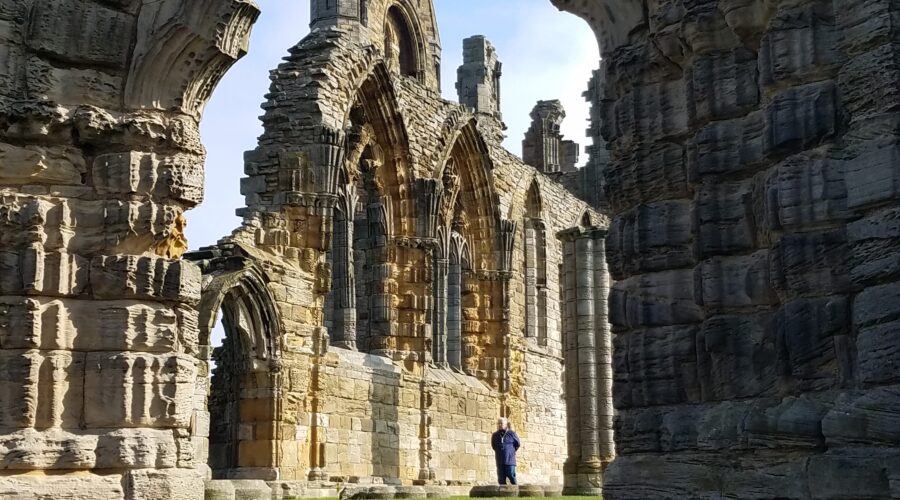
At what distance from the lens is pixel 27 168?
22.9 ft

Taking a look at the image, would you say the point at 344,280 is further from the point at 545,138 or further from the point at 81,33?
the point at 545,138

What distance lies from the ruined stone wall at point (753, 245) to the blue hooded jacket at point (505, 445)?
13079mm

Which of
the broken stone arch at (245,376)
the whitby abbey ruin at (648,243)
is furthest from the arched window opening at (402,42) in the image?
the whitby abbey ruin at (648,243)

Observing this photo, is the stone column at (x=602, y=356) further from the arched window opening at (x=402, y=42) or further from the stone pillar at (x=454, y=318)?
the arched window opening at (x=402, y=42)

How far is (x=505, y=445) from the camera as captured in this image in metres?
19.1

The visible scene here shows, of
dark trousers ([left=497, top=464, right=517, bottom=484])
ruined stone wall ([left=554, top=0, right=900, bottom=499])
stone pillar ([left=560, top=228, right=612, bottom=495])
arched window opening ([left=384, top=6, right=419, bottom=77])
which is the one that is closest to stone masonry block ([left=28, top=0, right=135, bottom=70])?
ruined stone wall ([left=554, top=0, right=900, bottom=499])

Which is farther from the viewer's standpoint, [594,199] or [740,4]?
[594,199]

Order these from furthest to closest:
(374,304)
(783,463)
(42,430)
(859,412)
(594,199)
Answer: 1. (594,199)
2. (374,304)
3. (42,430)
4. (783,463)
5. (859,412)

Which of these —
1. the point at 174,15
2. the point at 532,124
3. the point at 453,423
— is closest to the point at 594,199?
the point at 532,124

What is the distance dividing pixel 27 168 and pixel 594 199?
29663 millimetres

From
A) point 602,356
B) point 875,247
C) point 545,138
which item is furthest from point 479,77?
point 875,247

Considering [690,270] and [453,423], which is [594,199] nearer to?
[453,423]

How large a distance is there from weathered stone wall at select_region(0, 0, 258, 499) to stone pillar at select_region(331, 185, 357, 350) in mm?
12894

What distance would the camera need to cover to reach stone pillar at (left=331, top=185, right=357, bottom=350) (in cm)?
2020
